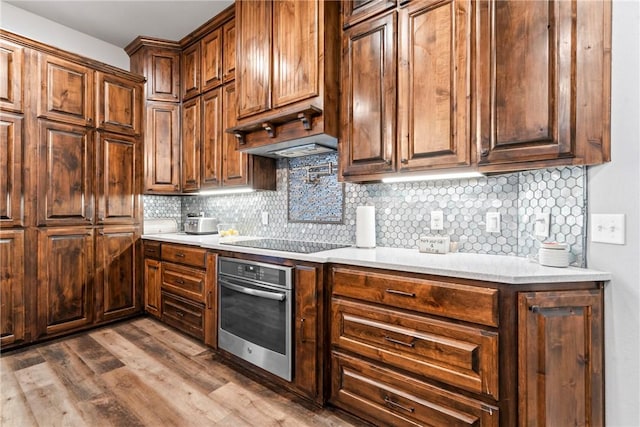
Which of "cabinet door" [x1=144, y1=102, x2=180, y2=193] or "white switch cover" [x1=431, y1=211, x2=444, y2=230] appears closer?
"white switch cover" [x1=431, y1=211, x2=444, y2=230]

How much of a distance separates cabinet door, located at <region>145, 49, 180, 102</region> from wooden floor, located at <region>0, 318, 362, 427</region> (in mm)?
2545

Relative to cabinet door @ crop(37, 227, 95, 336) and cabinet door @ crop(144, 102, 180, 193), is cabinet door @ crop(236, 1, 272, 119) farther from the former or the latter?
cabinet door @ crop(37, 227, 95, 336)

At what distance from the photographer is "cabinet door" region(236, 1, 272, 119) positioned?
7.50 ft

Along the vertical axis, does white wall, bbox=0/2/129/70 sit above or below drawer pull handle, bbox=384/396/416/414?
above

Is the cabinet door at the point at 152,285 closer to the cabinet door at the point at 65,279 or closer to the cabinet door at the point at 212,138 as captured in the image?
the cabinet door at the point at 65,279

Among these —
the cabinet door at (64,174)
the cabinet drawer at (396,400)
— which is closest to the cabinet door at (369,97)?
the cabinet drawer at (396,400)

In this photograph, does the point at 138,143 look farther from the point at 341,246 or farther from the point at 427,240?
the point at 427,240

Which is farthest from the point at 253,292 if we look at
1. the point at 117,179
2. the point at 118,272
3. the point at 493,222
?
the point at 117,179

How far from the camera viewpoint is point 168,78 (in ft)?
11.2

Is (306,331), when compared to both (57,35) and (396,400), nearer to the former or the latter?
(396,400)

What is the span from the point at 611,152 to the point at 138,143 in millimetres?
3830

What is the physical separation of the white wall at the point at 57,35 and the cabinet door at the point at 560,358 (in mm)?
4461

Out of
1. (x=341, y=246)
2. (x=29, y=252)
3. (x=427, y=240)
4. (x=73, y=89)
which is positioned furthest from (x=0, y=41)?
(x=427, y=240)

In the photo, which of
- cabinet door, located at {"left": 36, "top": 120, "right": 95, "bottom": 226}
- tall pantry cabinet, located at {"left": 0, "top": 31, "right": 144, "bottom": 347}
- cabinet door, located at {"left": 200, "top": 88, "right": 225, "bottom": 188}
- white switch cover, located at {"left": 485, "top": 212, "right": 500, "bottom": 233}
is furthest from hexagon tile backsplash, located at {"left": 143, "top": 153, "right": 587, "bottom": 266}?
cabinet door, located at {"left": 36, "top": 120, "right": 95, "bottom": 226}
